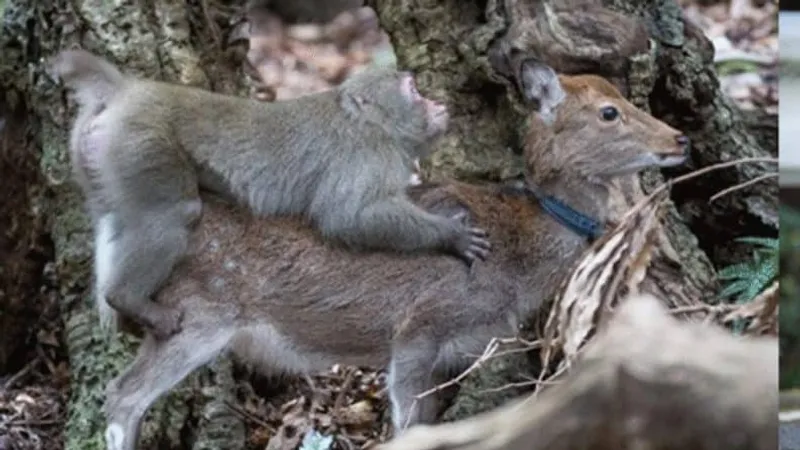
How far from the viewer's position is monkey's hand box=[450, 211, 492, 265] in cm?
496

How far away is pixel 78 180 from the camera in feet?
16.1

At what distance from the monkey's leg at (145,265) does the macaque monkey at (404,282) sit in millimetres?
97

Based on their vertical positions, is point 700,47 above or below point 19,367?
above

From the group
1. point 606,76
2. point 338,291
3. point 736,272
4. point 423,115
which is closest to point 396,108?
point 423,115

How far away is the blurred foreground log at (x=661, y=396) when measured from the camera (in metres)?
3.25

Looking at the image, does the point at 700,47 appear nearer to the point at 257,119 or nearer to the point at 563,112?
the point at 563,112

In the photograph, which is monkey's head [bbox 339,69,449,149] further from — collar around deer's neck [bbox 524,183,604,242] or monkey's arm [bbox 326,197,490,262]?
collar around deer's neck [bbox 524,183,604,242]

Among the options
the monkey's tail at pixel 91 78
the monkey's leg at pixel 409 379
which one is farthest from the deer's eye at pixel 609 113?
the monkey's tail at pixel 91 78

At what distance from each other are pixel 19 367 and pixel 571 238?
2.25 m

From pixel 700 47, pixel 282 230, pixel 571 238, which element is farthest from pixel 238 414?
pixel 700 47

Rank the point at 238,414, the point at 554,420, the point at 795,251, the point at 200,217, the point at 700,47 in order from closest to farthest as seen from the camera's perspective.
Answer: the point at 554,420, the point at 795,251, the point at 200,217, the point at 238,414, the point at 700,47

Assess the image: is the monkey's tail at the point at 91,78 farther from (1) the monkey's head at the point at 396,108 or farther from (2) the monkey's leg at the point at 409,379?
(2) the monkey's leg at the point at 409,379

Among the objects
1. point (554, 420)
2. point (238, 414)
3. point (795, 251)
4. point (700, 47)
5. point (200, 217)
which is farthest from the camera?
point (700, 47)

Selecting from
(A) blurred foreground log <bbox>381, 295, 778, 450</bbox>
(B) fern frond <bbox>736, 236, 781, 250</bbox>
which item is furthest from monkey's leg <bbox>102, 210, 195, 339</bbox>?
(B) fern frond <bbox>736, 236, 781, 250</bbox>
